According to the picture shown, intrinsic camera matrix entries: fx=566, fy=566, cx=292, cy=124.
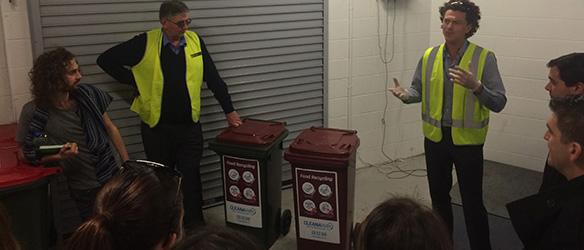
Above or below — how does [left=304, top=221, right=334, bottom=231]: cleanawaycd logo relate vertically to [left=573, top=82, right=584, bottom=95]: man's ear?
below

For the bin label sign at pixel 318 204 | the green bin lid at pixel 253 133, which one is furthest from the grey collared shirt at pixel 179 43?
the bin label sign at pixel 318 204

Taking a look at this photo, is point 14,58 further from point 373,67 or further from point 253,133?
point 373,67

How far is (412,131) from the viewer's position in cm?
596

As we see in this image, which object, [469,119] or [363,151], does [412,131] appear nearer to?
[363,151]

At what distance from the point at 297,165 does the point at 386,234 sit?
7.20ft

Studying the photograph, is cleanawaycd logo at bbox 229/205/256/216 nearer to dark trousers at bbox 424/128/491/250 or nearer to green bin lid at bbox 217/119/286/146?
green bin lid at bbox 217/119/286/146

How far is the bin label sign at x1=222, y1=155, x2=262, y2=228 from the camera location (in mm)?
3920

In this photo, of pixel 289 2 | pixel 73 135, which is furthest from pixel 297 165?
pixel 289 2

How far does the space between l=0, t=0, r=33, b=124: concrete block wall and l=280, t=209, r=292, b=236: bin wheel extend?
202cm

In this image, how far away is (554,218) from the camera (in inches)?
92.0

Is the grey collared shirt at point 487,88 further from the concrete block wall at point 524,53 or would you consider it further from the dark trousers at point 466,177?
the concrete block wall at point 524,53

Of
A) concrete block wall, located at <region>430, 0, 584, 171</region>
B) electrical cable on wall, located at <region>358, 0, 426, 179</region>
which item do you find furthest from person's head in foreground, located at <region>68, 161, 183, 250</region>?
concrete block wall, located at <region>430, 0, 584, 171</region>

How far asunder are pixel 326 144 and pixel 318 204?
15.7 inches

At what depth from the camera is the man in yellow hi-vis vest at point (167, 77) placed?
398cm
